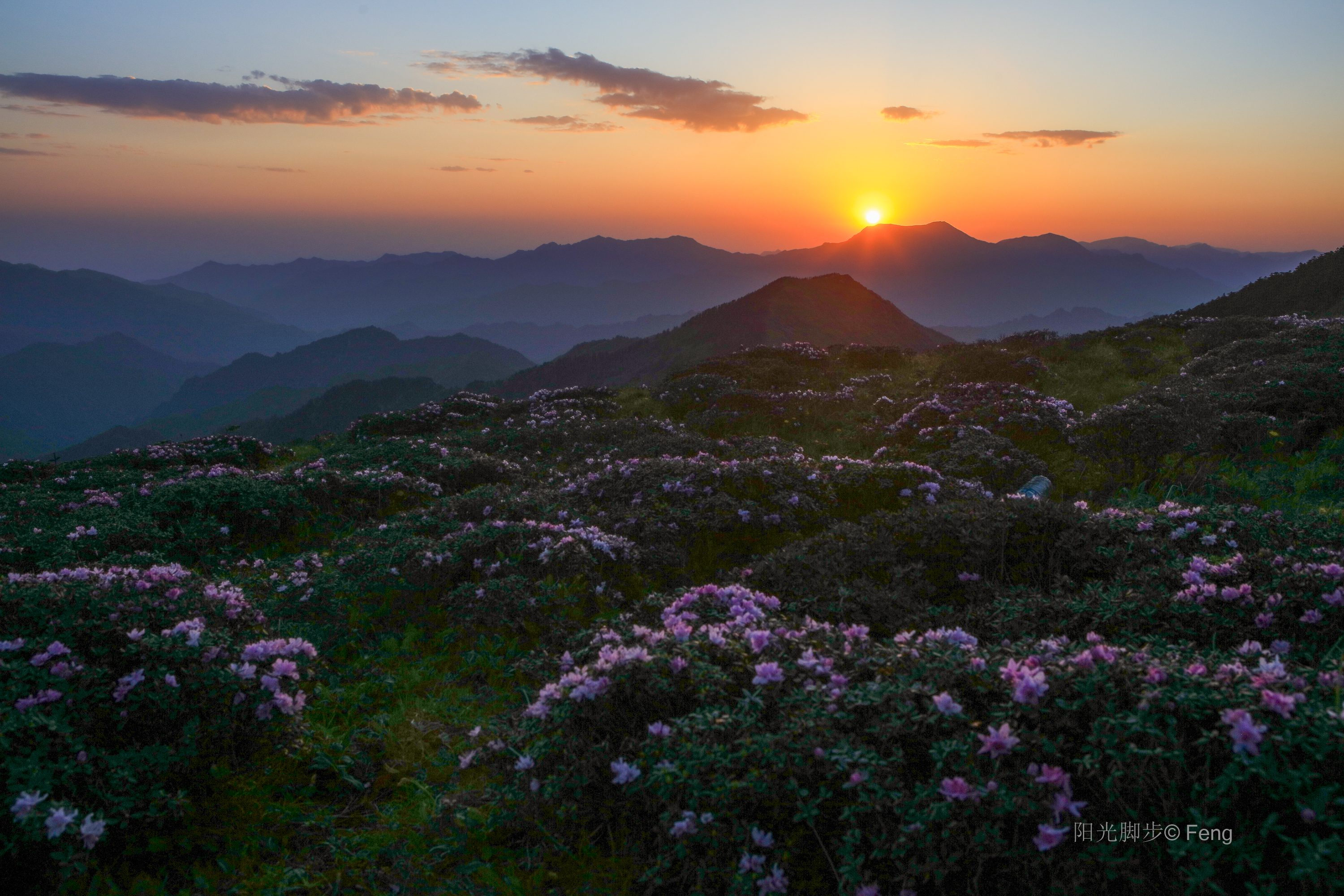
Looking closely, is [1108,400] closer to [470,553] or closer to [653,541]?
[653,541]

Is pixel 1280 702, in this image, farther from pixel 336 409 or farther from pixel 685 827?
pixel 336 409

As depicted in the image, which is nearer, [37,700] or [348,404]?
[37,700]

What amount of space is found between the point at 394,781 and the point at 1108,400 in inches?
735

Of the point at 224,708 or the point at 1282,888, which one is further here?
the point at 224,708

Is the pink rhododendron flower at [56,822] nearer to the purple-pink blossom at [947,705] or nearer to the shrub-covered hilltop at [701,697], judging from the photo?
the shrub-covered hilltop at [701,697]

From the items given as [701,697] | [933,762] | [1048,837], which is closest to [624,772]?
[701,697]

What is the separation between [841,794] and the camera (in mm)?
3113

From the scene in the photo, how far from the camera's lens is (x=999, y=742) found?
2.83m

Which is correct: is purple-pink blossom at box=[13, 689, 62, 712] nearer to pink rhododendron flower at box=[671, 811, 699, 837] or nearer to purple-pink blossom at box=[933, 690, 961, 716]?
pink rhododendron flower at box=[671, 811, 699, 837]

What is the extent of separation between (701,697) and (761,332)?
376 ft

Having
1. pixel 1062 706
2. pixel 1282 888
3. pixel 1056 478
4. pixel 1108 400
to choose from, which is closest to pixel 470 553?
pixel 1062 706

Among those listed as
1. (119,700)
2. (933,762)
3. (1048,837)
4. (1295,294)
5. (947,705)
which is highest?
(1295,294)

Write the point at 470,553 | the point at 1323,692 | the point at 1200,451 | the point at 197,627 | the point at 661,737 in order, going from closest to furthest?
the point at 1323,692 < the point at 661,737 < the point at 197,627 < the point at 470,553 < the point at 1200,451

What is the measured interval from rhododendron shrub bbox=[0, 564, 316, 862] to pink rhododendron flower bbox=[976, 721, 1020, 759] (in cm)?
420
